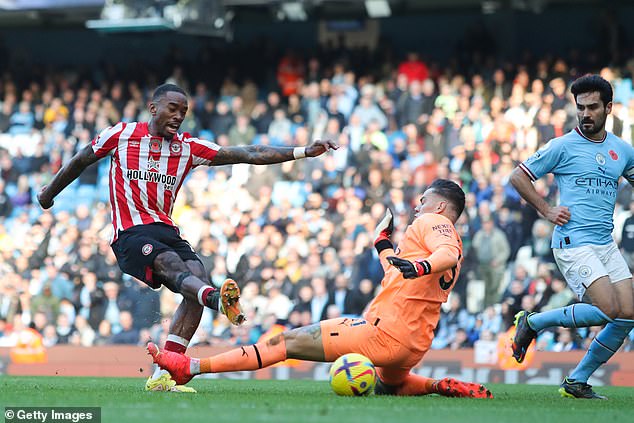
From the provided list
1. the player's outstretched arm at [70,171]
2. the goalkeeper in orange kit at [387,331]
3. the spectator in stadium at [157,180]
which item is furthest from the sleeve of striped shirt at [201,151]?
the goalkeeper in orange kit at [387,331]

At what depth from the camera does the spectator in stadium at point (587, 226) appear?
9.09 metres

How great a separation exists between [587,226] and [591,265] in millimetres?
355

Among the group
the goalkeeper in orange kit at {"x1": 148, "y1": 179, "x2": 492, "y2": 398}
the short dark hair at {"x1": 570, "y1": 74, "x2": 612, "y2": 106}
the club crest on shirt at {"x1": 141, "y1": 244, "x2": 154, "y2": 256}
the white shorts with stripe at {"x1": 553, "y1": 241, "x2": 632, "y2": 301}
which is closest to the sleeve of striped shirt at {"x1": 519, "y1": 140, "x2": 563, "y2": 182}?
the short dark hair at {"x1": 570, "y1": 74, "x2": 612, "y2": 106}

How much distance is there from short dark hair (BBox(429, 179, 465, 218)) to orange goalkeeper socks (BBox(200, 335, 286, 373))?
173 cm

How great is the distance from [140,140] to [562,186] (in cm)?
360

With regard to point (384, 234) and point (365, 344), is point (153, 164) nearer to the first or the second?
point (384, 234)

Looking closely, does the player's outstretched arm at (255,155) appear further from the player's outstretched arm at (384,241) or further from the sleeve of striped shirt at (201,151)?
the player's outstretched arm at (384,241)

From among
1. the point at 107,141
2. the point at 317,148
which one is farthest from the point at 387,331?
the point at 107,141

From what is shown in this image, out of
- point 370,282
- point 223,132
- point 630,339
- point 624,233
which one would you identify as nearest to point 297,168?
point 223,132

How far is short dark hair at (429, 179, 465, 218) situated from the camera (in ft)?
29.1

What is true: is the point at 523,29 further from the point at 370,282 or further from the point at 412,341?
the point at 412,341

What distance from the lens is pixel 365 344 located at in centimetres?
839

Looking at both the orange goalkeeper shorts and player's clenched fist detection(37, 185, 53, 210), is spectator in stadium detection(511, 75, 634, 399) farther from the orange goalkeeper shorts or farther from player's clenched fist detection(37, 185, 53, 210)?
player's clenched fist detection(37, 185, 53, 210)

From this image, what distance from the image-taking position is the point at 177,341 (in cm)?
924
